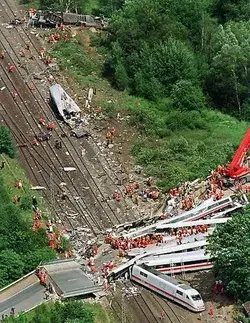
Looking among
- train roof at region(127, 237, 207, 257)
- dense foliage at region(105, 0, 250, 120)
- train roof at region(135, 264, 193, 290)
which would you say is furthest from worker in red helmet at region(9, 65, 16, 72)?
train roof at region(135, 264, 193, 290)

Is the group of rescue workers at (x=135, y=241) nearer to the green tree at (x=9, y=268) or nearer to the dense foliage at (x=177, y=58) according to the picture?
the green tree at (x=9, y=268)

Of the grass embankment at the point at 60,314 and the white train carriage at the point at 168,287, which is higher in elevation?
the grass embankment at the point at 60,314

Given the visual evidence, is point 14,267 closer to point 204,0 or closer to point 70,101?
point 70,101

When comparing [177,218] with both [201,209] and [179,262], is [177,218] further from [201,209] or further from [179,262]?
[179,262]

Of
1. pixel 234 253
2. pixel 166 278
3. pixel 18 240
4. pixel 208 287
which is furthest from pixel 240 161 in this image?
pixel 18 240

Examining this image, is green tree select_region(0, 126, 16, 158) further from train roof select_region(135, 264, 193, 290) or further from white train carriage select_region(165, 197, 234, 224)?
train roof select_region(135, 264, 193, 290)

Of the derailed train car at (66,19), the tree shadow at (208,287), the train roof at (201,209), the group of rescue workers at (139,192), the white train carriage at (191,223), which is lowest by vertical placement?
the tree shadow at (208,287)

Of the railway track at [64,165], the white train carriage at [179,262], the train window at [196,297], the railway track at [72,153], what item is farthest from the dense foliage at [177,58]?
the train window at [196,297]
